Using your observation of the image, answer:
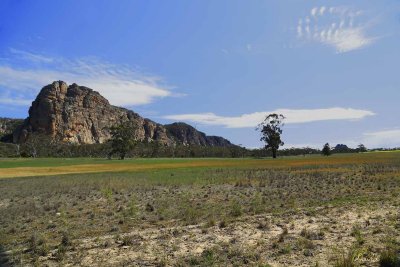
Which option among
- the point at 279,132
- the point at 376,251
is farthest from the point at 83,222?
the point at 279,132

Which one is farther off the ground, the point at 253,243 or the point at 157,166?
the point at 157,166

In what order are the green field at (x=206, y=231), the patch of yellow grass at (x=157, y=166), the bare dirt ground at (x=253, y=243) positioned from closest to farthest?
the bare dirt ground at (x=253, y=243)
the green field at (x=206, y=231)
the patch of yellow grass at (x=157, y=166)

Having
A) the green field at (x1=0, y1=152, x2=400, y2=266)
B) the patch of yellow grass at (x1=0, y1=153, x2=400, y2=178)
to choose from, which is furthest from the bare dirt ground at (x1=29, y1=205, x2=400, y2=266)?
the patch of yellow grass at (x1=0, y1=153, x2=400, y2=178)

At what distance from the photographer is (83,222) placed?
59.9 ft

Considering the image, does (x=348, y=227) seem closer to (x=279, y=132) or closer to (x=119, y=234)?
(x=119, y=234)

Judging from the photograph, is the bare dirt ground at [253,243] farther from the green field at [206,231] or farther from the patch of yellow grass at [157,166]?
the patch of yellow grass at [157,166]

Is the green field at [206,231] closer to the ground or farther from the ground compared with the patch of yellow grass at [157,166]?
closer to the ground

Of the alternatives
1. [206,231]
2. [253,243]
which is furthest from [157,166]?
[253,243]

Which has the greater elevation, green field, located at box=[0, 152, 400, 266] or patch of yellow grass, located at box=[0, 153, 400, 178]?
patch of yellow grass, located at box=[0, 153, 400, 178]

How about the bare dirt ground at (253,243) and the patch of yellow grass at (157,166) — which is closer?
the bare dirt ground at (253,243)

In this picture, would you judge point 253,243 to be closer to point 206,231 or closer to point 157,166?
point 206,231

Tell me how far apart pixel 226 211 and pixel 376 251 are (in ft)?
30.3

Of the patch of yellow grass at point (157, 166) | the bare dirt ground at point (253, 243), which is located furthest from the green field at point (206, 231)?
the patch of yellow grass at point (157, 166)

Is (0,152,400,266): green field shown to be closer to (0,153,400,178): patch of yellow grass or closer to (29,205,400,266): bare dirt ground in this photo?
(29,205,400,266): bare dirt ground
